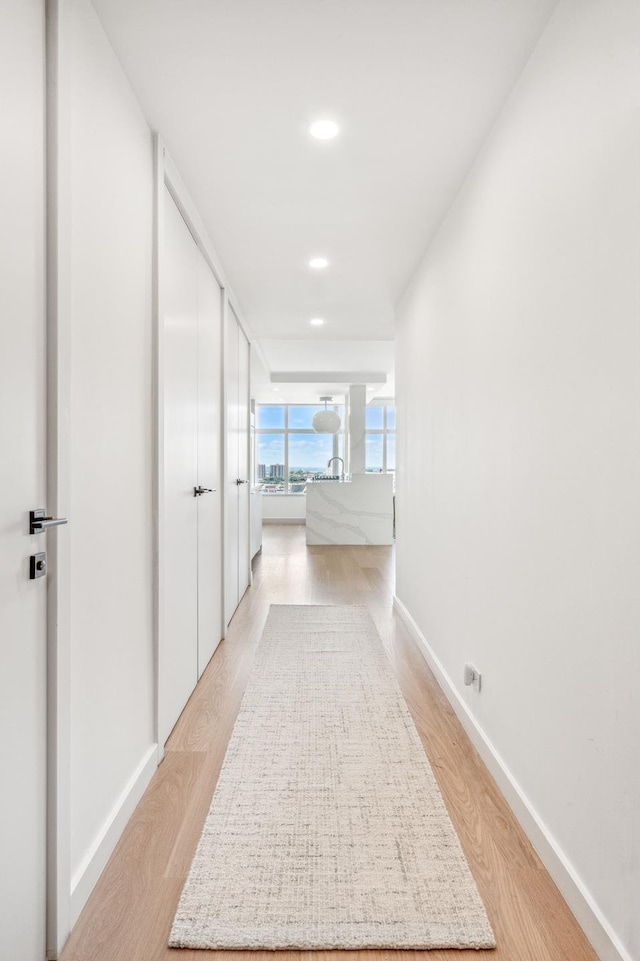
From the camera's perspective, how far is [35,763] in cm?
113

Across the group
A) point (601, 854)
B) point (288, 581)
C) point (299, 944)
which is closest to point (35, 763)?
point (299, 944)

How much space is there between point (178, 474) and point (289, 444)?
942cm

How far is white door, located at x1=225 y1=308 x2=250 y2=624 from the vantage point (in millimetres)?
3730

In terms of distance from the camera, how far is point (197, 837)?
63.3 inches

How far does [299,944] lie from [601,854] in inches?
28.6

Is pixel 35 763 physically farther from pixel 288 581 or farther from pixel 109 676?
pixel 288 581

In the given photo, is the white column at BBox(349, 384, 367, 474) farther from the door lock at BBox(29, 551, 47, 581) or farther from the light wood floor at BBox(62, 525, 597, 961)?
the door lock at BBox(29, 551, 47, 581)

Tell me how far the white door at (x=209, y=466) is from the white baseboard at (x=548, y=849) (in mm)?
1388

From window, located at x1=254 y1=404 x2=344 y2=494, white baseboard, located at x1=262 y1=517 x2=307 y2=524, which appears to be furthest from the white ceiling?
window, located at x1=254 y1=404 x2=344 y2=494

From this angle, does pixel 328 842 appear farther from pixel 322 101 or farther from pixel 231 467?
pixel 231 467

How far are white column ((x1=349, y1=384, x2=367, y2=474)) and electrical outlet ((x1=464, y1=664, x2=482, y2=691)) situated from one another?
611 cm

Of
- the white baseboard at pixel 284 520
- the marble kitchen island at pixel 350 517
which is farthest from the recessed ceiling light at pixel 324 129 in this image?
the white baseboard at pixel 284 520

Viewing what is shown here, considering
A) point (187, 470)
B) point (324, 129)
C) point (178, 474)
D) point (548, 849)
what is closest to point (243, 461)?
point (187, 470)

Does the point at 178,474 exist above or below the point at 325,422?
below
